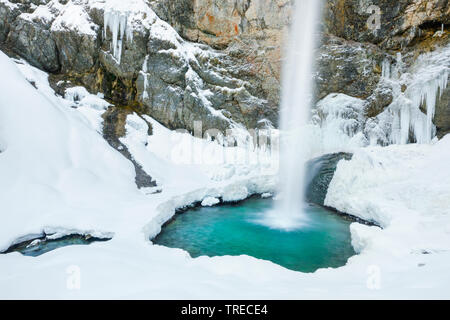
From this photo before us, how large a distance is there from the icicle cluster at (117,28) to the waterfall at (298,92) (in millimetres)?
15384

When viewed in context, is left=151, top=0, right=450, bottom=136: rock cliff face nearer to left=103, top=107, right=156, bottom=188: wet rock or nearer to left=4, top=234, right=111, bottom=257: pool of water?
left=103, top=107, right=156, bottom=188: wet rock

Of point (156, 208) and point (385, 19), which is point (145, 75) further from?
point (385, 19)

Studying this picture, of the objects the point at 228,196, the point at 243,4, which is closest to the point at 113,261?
Result: the point at 228,196

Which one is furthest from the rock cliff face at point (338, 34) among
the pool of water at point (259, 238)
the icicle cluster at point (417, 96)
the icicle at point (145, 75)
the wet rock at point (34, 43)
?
the pool of water at point (259, 238)

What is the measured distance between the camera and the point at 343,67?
23094 mm

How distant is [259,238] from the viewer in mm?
12289

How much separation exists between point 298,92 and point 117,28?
18.2 metres

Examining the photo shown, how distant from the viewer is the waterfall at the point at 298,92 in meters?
20.9

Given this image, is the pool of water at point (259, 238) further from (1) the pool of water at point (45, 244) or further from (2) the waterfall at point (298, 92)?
(2) the waterfall at point (298, 92)

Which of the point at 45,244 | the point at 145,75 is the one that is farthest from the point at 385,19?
the point at 45,244

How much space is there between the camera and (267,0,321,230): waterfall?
2092 centimetres

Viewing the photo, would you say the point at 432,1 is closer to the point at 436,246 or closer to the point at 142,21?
the point at 436,246
